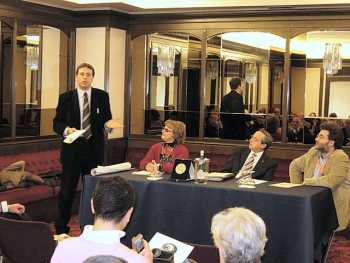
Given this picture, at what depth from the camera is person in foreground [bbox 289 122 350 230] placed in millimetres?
5266

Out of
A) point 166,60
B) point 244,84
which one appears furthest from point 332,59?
point 166,60

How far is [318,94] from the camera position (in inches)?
311

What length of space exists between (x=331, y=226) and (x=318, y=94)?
10.4 ft

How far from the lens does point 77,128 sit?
608 centimetres

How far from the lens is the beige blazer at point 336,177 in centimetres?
523

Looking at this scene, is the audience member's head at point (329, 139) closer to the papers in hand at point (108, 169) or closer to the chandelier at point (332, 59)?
the papers in hand at point (108, 169)

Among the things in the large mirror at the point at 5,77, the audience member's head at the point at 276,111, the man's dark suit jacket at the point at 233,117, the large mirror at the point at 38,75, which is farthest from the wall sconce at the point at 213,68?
the large mirror at the point at 5,77

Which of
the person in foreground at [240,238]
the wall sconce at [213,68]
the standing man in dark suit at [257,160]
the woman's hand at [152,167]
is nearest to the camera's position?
the person in foreground at [240,238]

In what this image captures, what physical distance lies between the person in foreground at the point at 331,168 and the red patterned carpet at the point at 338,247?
1.97ft

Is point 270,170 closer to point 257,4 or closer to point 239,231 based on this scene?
point 257,4

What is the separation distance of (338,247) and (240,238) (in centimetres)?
430

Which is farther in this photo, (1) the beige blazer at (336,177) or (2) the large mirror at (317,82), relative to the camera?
(2) the large mirror at (317,82)

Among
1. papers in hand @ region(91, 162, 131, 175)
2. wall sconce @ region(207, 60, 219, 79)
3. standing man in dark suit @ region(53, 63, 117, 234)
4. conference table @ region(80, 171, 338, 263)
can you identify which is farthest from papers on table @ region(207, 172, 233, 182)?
wall sconce @ region(207, 60, 219, 79)

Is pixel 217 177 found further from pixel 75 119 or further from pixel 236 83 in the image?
pixel 236 83
